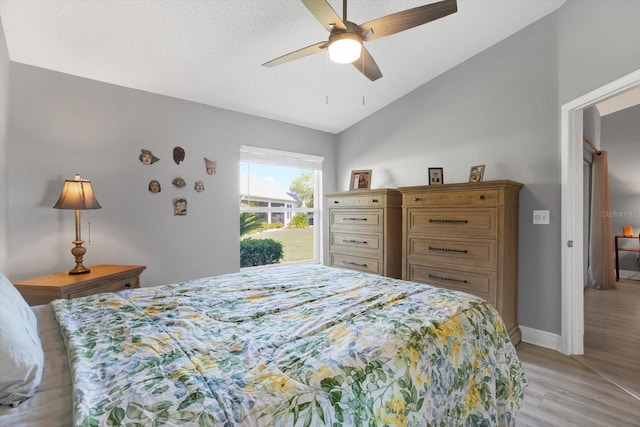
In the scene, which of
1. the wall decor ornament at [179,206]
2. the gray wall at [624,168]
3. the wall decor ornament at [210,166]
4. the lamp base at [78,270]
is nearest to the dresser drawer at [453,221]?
the wall decor ornament at [210,166]

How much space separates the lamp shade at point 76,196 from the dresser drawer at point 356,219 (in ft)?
7.81

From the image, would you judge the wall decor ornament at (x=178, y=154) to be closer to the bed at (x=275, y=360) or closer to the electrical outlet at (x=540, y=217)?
the bed at (x=275, y=360)

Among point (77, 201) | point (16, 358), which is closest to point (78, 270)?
point (77, 201)

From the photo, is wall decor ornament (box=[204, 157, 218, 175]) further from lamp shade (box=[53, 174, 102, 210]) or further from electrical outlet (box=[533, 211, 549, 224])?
electrical outlet (box=[533, 211, 549, 224])

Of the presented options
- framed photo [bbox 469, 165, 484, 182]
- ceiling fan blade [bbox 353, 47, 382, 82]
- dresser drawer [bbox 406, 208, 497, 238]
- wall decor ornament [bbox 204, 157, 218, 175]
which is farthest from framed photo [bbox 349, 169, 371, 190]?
wall decor ornament [bbox 204, 157, 218, 175]

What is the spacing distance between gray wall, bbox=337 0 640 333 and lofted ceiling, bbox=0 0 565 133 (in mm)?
191

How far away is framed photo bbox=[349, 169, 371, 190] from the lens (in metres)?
3.64

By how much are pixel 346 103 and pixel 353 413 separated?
3.31 metres

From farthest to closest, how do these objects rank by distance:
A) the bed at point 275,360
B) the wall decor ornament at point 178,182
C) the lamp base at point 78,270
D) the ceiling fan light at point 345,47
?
the wall decor ornament at point 178,182
the lamp base at point 78,270
the ceiling fan light at point 345,47
the bed at point 275,360

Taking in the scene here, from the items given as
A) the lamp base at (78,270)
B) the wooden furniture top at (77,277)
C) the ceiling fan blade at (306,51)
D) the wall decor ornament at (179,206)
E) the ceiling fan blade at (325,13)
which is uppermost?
the ceiling fan blade at (325,13)

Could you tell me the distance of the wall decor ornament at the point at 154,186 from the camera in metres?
2.81

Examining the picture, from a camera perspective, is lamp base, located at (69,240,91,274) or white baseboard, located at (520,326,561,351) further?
white baseboard, located at (520,326,561,351)

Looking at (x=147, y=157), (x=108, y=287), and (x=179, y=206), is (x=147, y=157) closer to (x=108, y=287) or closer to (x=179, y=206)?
(x=179, y=206)

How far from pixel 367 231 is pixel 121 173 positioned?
2491mm
